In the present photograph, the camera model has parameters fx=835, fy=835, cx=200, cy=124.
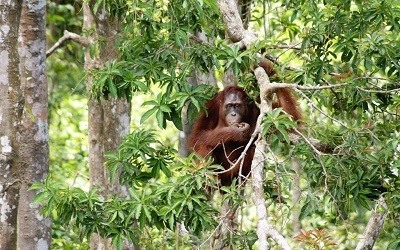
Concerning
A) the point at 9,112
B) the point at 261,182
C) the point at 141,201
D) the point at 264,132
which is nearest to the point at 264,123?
the point at 264,132

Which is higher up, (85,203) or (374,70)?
(374,70)

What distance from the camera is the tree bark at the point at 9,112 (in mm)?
4371

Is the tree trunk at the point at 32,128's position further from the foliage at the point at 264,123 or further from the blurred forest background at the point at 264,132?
the foliage at the point at 264,123

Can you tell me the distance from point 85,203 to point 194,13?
1335 millimetres

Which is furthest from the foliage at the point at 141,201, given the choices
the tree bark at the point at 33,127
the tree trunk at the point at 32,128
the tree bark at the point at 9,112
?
the tree bark at the point at 33,127

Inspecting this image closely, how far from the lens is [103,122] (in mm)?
6277

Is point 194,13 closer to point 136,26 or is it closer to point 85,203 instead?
point 136,26

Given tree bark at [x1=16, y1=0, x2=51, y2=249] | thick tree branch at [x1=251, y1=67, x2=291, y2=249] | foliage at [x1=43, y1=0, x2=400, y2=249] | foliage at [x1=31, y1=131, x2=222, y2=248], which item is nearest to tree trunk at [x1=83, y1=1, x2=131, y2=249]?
tree bark at [x1=16, y1=0, x2=51, y2=249]

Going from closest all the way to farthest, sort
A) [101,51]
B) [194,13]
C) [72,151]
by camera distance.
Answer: [194,13], [101,51], [72,151]

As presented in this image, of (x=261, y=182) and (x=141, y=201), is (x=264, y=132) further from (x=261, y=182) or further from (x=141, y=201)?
(x=141, y=201)

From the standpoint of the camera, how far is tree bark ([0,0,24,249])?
4371 mm

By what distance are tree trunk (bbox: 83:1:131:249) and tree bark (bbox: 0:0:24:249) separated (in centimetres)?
177

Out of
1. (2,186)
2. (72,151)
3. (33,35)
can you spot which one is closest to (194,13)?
(33,35)

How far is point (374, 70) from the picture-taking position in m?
4.88
